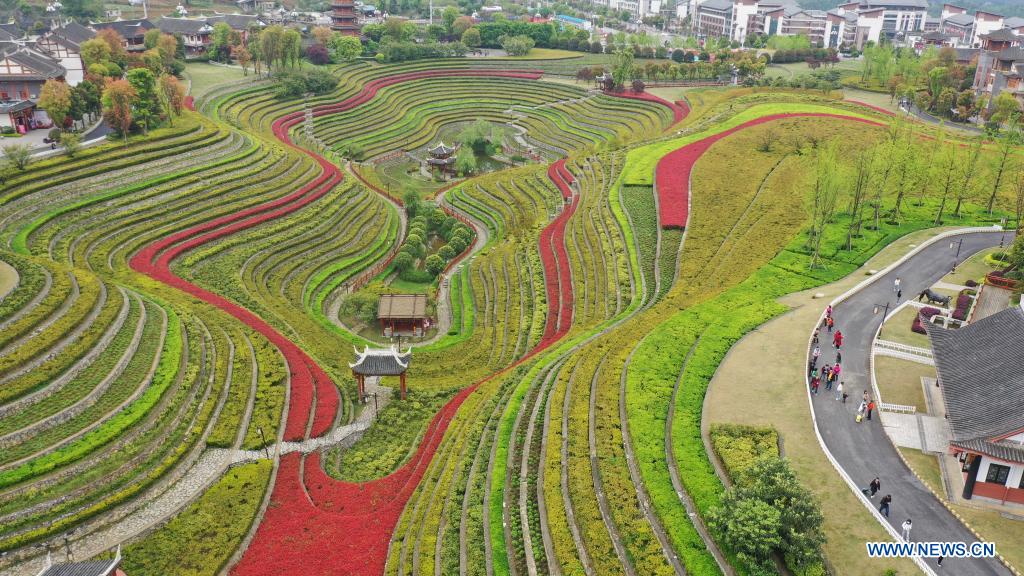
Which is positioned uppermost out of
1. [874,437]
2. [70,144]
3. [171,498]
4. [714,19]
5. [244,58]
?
[714,19]

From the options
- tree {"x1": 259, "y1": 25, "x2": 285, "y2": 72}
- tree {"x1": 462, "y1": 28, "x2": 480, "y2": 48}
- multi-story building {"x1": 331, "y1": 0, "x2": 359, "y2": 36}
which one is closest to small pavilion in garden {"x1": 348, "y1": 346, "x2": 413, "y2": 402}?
tree {"x1": 259, "y1": 25, "x2": 285, "y2": 72}

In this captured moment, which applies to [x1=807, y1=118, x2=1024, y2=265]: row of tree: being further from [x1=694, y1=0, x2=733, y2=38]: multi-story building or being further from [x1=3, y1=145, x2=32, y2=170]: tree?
[x1=694, y1=0, x2=733, y2=38]: multi-story building

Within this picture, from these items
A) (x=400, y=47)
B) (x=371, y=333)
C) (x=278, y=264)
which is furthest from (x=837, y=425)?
(x=400, y=47)

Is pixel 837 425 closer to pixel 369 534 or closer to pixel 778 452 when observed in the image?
pixel 778 452

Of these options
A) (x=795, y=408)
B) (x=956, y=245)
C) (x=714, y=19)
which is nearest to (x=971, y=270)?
(x=956, y=245)

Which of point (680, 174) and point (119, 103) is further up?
point (119, 103)

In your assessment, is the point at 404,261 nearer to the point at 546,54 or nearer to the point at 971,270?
the point at 971,270
